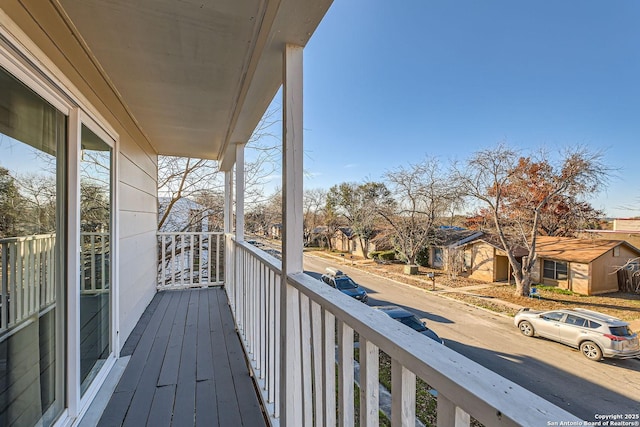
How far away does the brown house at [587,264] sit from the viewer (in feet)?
3.43

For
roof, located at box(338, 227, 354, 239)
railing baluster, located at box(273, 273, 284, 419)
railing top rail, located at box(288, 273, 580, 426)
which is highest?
roof, located at box(338, 227, 354, 239)

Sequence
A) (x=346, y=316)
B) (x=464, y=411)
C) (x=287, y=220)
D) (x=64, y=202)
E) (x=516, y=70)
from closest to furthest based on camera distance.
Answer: (x=464, y=411), (x=346, y=316), (x=516, y=70), (x=287, y=220), (x=64, y=202)

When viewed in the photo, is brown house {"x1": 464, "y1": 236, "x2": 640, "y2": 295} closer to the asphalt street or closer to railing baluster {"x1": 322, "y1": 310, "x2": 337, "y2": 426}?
the asphalt street

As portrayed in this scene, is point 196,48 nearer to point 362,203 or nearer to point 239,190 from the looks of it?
point 239,190

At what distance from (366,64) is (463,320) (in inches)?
55.9

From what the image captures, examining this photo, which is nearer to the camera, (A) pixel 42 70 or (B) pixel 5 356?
(B) pixel 5 356

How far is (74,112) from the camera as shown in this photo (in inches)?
70.9

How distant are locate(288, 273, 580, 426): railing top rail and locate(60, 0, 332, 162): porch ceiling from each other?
114cm

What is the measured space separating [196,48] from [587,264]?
2.08m

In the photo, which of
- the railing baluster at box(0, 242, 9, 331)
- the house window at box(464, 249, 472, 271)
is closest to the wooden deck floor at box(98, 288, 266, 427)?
the railing baluster at box(0, 242, 9, 331)

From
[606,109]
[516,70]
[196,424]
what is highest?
[516,70]

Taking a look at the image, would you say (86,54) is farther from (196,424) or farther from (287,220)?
(196,424)

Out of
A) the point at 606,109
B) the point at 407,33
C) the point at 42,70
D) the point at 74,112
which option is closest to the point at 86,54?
the point at 74,112

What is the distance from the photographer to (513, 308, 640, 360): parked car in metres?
0.72
